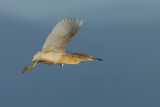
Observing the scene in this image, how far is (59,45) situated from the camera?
Result: 46.2 ft

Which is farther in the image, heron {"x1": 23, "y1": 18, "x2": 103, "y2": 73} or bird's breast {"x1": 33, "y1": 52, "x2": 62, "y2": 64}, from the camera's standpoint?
bird's breast {"x1": 33, "y1": 52, "x2": 62, "y2": 64}

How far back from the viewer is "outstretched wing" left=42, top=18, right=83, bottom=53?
13.6 meters

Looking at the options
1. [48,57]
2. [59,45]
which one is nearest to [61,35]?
[59,45]

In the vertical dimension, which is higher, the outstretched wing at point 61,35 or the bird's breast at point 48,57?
the outstretched wing at point 61,35

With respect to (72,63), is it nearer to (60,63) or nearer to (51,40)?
(60,63)

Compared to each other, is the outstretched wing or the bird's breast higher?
the outstretched wing

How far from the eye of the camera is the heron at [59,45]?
13617 mm

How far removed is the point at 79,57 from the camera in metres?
14.9

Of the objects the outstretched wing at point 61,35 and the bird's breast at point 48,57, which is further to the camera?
the bird's breast at point 48,57

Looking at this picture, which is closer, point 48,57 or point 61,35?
point 61,35

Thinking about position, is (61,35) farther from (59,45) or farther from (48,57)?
(48,57)

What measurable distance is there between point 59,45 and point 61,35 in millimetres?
458

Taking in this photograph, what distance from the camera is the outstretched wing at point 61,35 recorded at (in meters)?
13.6

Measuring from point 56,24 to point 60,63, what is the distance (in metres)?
1.90
